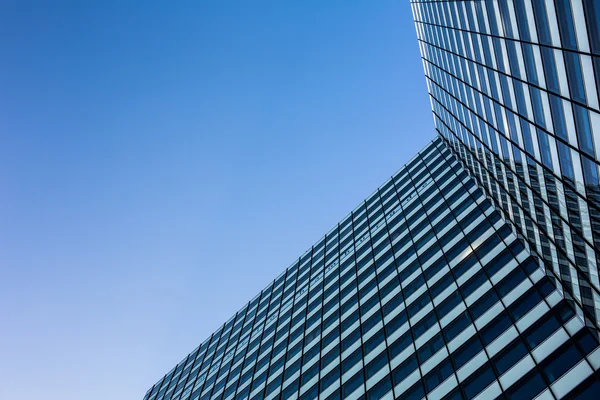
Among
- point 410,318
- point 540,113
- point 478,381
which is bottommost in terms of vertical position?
point 410,318

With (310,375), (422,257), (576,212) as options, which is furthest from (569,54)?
(310,375)

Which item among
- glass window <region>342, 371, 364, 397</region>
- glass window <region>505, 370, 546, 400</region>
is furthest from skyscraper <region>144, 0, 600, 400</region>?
glass window <region>342, 371, 364, 397</region>

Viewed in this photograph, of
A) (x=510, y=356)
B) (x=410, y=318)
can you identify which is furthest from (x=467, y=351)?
(x=410, y=318)

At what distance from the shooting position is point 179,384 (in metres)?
60.2

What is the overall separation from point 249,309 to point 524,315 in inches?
1706

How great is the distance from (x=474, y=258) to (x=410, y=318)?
20.0 ft

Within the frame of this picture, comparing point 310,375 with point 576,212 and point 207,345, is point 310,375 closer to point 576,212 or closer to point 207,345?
point 576,212

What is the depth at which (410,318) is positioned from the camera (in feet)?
117

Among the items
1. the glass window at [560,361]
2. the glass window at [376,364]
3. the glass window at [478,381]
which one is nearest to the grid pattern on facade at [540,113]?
the glass window at [560,361]

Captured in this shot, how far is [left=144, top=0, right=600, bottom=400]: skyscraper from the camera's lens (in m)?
19.8

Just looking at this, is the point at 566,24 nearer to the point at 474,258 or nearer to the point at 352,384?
the point at 474,258

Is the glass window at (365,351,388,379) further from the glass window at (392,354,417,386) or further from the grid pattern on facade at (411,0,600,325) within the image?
the grid pattern on facade at (411,0,600,325)

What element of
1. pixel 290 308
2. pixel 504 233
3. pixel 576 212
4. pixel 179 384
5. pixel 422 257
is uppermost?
pixel 576 212

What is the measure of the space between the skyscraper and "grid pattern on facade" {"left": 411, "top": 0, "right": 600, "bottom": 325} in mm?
100
